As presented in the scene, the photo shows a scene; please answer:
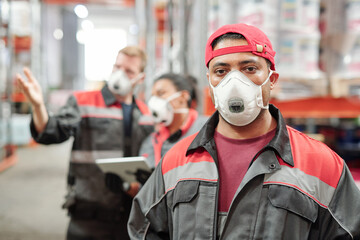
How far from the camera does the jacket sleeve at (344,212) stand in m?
1.07

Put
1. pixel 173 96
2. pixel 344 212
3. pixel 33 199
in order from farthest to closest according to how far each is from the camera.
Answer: pixel 33 199 < pixel 173 96 < pixel 344 212

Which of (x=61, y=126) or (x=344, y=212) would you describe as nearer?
(x=344, y=212)

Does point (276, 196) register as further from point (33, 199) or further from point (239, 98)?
point (33, 199)

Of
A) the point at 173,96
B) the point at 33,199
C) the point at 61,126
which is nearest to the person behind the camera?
the point at 61,126

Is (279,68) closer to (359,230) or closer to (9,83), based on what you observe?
(359,230)

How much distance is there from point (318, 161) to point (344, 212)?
0.56 ft

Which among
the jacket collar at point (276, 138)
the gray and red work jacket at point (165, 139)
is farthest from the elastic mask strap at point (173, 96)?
the jacket collar at point (276, 138)

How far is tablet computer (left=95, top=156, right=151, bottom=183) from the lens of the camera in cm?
196

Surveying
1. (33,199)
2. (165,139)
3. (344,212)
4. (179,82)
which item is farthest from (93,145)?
(33,199)

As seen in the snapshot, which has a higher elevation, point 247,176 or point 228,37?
point 228,37

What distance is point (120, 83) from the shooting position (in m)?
2.46

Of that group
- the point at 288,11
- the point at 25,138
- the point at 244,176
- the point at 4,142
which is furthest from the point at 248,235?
the point at 25,138

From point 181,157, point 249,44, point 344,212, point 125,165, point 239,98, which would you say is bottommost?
point 125,165

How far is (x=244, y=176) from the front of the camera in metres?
1.15
